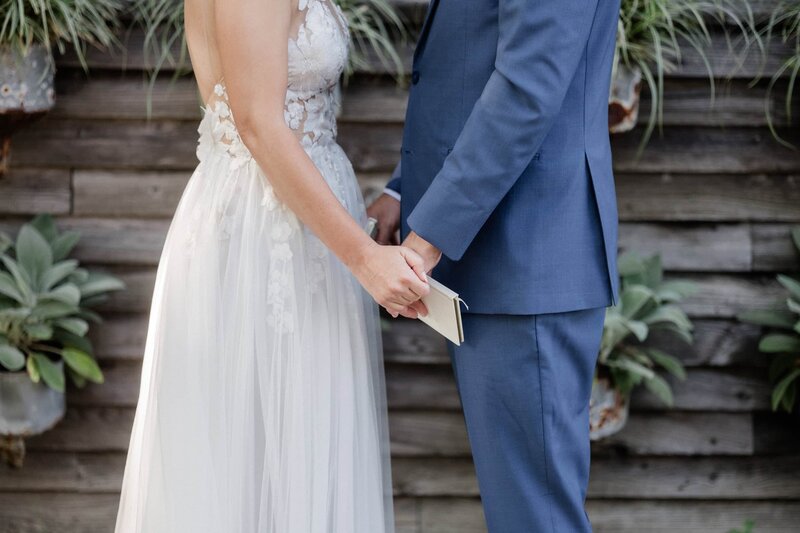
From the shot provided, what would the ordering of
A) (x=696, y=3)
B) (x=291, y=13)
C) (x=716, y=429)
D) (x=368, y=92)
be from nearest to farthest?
(x=291, y=13), (x=696, y=3), (x=368, y=92), (x=716, y=429)

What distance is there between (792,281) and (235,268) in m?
1.53

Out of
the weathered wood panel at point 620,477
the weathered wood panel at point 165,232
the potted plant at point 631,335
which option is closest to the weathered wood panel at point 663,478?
the weathered wood panel at point 620,477

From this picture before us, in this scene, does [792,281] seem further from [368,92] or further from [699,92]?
[368,92]

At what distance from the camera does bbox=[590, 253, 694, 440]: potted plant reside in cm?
225

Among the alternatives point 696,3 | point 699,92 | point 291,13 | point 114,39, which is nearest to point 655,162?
point 699,92

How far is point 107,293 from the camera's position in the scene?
8.14 ft

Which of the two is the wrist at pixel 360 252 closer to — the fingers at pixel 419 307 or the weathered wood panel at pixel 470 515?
the fingers at pixel 419 307

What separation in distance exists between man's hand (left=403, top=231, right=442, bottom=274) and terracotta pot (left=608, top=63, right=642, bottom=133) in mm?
944

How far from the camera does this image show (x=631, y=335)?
242 centimetres

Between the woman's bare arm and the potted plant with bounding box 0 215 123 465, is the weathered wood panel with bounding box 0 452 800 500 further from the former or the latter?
the woman's bare arm

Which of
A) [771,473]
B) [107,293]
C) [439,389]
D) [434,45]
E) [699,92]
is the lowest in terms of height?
[771,473]

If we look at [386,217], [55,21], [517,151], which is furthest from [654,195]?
[55,21]

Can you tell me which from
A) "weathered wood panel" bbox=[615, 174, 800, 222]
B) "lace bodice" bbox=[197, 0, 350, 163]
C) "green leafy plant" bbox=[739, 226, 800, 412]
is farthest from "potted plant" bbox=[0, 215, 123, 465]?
"green leafy plant" bbox=[739, 226, 800, 412]

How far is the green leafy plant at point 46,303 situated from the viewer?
2189 millimetres
